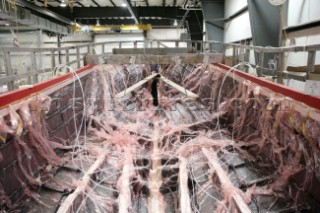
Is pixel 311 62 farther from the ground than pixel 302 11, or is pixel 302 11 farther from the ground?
pixel 302 11

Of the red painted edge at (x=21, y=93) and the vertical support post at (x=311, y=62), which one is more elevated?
the vertical support post at (x=311, y=62)

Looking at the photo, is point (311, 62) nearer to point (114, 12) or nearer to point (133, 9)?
point (133, 9)

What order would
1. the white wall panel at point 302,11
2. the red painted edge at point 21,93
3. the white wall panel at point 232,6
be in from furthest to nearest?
the white wall panel at point 232,6 < the white wall panel at point 302,11 < the red painted edge at point 21,93

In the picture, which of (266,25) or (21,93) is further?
(266,25)

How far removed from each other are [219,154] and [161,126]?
4.39ft

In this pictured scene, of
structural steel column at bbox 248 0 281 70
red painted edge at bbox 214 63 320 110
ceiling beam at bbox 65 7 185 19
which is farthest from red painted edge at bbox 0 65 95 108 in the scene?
ceiling beam at bbox 65 7 185 19

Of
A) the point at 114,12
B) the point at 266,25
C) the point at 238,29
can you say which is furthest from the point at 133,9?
the point at 266,25

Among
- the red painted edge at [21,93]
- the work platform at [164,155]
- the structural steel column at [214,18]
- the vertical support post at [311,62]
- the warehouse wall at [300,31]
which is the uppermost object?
the structural steel column at [214,18]

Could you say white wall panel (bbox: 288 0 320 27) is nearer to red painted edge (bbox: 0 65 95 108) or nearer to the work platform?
the work platform

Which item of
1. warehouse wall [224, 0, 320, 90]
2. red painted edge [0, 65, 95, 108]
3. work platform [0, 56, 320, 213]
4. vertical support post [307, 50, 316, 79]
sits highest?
warehouse wall [224, 0, 320, 90]

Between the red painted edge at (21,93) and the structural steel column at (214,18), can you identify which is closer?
the red painted edge at (21,93)

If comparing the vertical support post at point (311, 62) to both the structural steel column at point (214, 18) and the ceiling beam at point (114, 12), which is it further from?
the ceiling beam at point (114, 12)

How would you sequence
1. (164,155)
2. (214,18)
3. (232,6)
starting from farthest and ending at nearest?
(214,18) → (232,6) → (164,155)

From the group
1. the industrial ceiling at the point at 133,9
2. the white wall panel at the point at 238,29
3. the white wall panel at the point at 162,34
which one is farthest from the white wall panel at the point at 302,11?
the white wall panel at the point at 162,34
